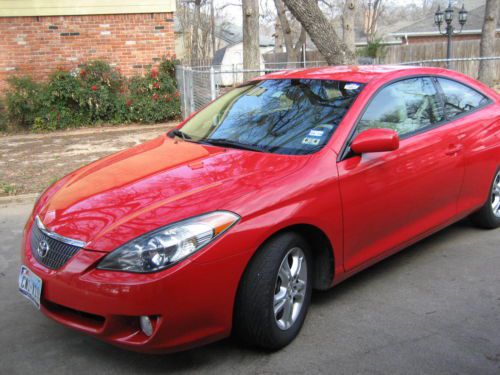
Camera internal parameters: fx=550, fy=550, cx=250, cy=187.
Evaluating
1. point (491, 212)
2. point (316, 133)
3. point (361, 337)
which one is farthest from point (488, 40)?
point (361, 337)

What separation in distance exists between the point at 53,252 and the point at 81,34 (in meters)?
11.6

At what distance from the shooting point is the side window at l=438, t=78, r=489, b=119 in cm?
464

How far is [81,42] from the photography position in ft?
44.1

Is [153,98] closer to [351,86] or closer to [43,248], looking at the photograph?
[351,86]

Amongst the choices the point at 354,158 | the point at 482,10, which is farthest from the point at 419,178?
the point at 482,10

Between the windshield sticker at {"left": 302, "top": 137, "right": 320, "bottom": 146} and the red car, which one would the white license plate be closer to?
the red car

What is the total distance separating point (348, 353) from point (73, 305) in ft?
5.12

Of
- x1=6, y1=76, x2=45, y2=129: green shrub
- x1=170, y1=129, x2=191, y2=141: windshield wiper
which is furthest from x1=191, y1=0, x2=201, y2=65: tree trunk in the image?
x1=170, y1=129, x2=191, y2=141: windshield wiper

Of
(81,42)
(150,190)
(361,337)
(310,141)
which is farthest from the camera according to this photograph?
(81,42)

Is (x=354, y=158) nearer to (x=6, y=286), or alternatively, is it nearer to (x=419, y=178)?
(x=419, y=178)

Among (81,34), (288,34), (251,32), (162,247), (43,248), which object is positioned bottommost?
(43,248)

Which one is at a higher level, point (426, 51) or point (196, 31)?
point (196, 31)

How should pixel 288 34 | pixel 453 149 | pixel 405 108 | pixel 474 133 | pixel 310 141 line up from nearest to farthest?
1. pixel 310 141
2. pixel 405 108
3. pixel 453 149
4. pixel 474 133
5. pixel 288 34

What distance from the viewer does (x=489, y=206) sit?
514 cm
